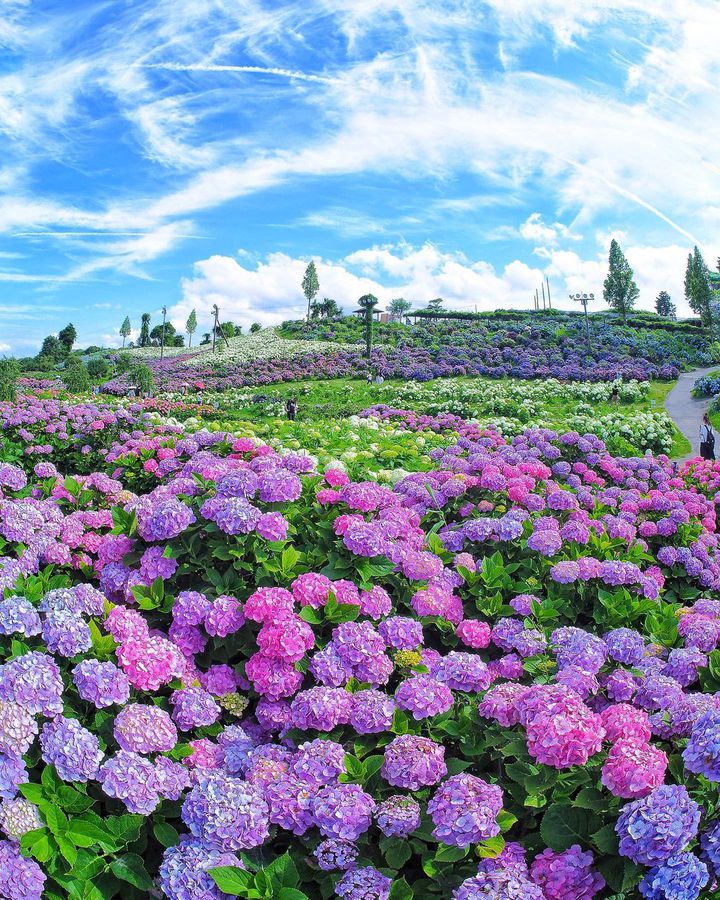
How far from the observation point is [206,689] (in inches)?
128

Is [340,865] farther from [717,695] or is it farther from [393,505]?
[393,505]

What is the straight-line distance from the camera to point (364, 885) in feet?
7.67

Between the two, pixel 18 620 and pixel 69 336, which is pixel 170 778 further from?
pixel 69 336

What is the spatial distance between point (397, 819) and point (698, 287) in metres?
56.8

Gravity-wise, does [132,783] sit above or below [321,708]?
below

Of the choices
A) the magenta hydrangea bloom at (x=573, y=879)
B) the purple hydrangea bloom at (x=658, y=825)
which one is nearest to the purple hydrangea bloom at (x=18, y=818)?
the magenta hydrangea bloom at (x=573, y=879)

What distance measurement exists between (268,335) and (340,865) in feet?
174

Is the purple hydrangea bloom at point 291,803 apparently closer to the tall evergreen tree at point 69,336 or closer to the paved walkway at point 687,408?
the paved walkway at point 687,408

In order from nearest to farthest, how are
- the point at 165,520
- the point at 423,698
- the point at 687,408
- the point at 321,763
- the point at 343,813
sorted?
1. the point at 343,813
2. the point at 321,763
3. the point at 423,698
4. the point at 165,520
5. the point at 687,408

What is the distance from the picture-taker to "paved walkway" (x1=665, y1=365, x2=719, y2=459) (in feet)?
63.0

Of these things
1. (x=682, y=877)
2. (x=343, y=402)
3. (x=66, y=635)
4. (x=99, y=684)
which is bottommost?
(x=682, y=877)

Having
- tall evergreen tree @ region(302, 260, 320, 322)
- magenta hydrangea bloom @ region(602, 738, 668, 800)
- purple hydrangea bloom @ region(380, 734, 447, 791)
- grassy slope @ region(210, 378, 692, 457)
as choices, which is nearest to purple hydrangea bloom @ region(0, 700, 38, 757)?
purple hydrangea bloom @ region(380, 734, 447, 791)

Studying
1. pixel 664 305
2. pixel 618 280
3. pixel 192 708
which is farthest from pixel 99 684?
pixel 664 305

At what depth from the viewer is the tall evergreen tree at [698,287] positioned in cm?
→ 5003
